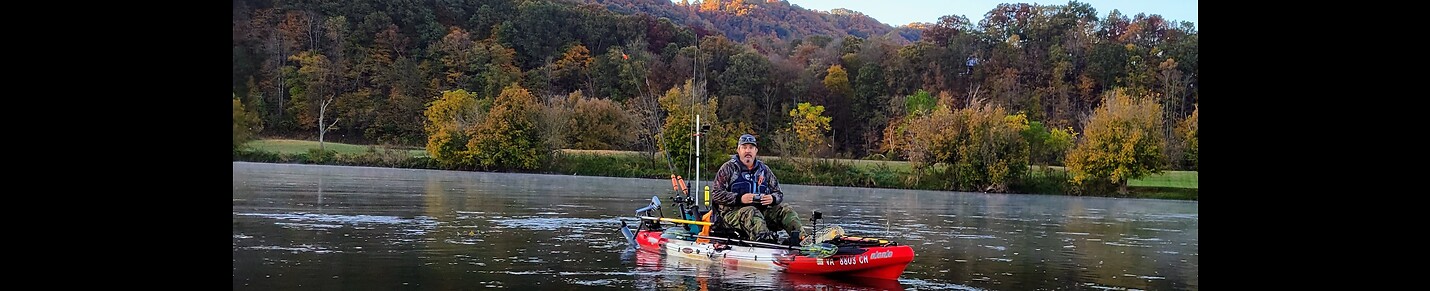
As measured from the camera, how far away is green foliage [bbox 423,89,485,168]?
2653 inches

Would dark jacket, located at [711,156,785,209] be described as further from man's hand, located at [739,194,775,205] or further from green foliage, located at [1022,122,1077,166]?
green foliage, located at [1022,122,1077,166]

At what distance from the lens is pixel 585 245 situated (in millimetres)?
20438

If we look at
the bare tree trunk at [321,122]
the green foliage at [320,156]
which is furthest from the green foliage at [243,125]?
the bare tree trunk at [321,122]

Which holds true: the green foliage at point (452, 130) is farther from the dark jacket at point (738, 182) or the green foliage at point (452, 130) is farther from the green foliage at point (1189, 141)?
the dark jacket at point (738, 182)

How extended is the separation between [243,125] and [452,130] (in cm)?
1474

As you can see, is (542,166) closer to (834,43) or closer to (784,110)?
(784,110)

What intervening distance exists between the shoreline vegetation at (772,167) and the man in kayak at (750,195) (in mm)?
41002

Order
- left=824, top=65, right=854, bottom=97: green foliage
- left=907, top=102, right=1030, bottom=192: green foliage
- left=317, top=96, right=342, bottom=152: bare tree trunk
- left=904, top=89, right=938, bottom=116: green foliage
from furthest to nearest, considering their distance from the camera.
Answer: left=824, top=65, right=854, bottom=97: green foliage, left=904, top=89, right=938, bottom=116: green foliage, left=317, top=96, right=342, bottom=152: bare tree trunk, left=907, top=102, right=1030, bottom=192: green foliage

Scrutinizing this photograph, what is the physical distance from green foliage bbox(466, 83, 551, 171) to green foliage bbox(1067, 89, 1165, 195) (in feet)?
87.2

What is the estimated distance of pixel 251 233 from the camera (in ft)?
68.0

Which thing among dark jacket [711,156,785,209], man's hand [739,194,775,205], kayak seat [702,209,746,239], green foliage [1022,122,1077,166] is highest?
green foliage [1022,122,1077,166]

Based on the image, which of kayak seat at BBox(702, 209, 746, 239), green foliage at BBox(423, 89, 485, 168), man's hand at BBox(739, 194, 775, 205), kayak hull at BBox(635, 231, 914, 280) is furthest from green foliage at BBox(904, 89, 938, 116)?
man's hand at BBox(739, 194, 775, 205)
